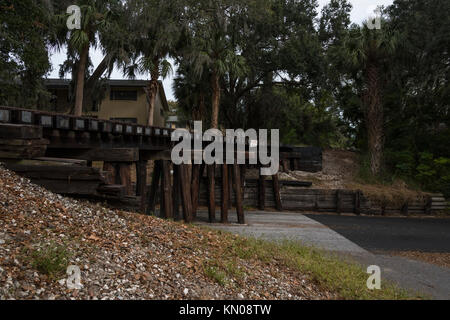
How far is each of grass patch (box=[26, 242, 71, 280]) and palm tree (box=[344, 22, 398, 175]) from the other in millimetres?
19379

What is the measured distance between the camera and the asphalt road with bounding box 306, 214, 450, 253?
10.9 metres

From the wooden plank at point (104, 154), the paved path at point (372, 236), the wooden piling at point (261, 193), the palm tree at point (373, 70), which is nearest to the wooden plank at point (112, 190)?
the wooden plank at point (104, 154)

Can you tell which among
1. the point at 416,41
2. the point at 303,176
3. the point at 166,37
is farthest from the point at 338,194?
the point at 166,37

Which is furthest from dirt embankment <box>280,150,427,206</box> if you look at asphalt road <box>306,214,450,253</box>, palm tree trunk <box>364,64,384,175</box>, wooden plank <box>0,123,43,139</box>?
wooden plank <box>0,123,43,139</box>

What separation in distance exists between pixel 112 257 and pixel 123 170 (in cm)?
609

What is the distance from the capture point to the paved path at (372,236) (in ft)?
25.1

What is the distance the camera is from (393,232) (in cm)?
1312

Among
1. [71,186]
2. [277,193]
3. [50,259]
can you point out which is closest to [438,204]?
[277,193]

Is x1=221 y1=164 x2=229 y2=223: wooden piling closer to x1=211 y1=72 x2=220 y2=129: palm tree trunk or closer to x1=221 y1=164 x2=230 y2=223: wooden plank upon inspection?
x1=221 y1=164 x2=230 y2=223: wooden plank

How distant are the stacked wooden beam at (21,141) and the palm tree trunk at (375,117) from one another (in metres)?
18.9

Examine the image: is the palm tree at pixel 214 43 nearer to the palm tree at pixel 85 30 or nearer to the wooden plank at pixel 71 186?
the palm tree at pixel 85 30

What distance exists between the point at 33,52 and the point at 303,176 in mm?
14873
